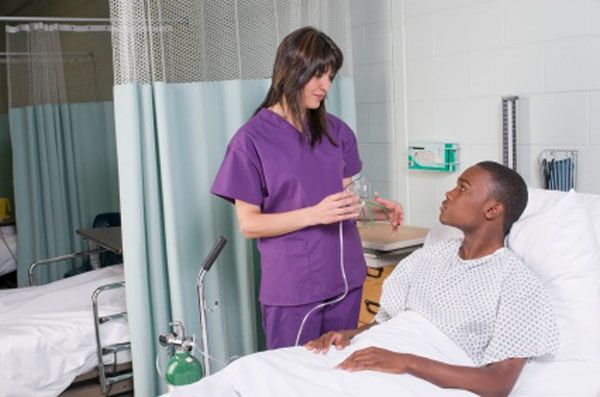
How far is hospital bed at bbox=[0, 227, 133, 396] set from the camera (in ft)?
8.13

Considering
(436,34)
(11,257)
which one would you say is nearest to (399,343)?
(436,34)

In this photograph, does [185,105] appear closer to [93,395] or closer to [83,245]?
[93,395]

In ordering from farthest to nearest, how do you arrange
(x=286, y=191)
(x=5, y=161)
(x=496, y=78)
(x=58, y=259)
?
(x=5, y=161) → (x=58, y=259) → (x=496, y=78) → (x=286, y=191)

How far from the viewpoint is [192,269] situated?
8.20 feet

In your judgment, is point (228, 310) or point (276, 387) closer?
point (276, 387)

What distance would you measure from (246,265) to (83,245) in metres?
2.14

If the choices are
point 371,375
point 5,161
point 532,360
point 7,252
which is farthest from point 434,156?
point 5,161

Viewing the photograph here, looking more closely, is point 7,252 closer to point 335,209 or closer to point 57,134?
point 57,134

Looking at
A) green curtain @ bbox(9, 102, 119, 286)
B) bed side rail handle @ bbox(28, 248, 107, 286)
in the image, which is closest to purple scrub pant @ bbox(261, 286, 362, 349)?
bed side rail handle @ bbox(28, 248, 107, 286)

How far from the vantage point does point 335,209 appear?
199cm

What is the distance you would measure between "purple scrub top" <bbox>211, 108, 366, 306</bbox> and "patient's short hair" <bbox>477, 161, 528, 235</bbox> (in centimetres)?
53

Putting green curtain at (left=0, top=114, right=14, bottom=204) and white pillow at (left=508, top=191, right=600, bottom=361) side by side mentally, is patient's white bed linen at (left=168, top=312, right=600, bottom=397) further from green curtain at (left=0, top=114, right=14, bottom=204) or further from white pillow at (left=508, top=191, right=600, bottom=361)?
green curtain at (left=0, top=114, right=14, bottom=204)

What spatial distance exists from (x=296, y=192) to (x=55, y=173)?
2.58m

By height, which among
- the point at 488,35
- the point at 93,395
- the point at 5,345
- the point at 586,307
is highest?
the point at 488,35
